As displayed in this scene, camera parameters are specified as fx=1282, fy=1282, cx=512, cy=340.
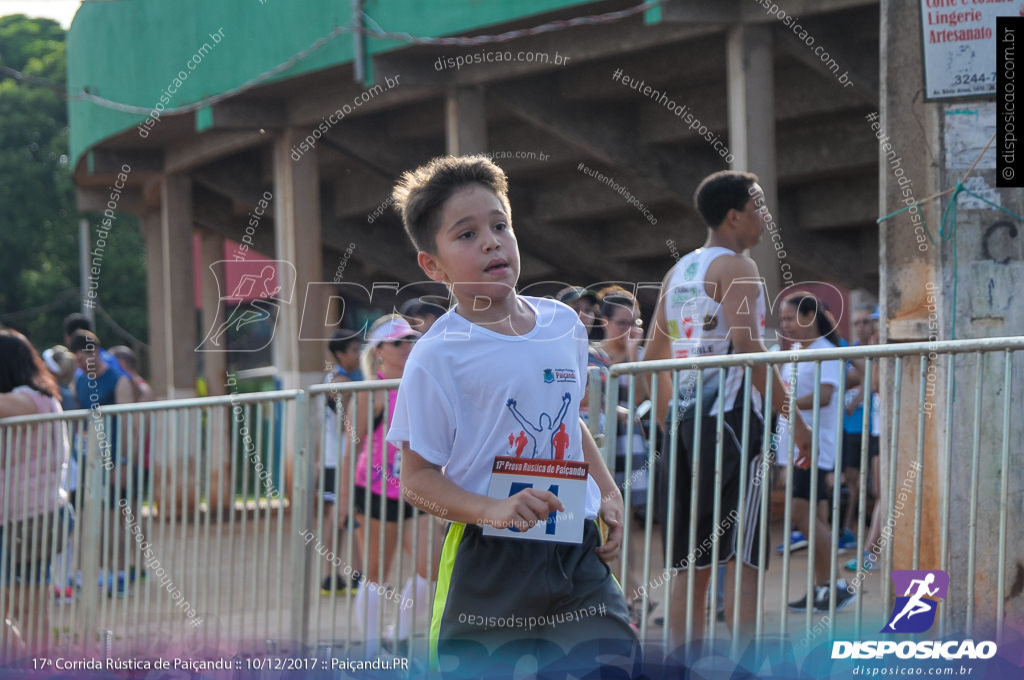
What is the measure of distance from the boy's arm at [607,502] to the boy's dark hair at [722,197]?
7.50ft

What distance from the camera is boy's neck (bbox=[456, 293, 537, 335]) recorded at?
10.4 feet

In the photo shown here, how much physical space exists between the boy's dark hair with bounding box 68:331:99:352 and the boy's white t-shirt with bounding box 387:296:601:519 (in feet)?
25.9

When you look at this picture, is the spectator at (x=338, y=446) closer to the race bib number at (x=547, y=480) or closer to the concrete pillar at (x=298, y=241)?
the race bib number at (x=547, y=480)

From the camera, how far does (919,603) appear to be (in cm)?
405

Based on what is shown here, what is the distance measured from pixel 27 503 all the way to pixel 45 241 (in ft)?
104

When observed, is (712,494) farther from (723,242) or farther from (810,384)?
(810,384)

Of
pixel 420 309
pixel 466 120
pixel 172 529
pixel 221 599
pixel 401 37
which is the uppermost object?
pixel 401 37

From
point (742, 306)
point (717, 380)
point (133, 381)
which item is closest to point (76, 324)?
point (133, 381)

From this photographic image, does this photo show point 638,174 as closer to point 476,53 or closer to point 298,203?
point 476,53

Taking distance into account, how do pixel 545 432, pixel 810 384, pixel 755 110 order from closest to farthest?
pixel 545 432, pixel 810 384, pixel 755 110

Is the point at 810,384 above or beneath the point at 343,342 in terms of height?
beneath

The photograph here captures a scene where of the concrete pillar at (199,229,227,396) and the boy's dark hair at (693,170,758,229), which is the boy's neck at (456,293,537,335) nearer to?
the boy's dark hair at (693,170,758,229)

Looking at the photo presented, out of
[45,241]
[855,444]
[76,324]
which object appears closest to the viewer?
[855,444]

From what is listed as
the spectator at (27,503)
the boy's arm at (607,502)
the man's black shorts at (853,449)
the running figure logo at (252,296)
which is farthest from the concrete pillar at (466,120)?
the boy's arm at (607,502)
